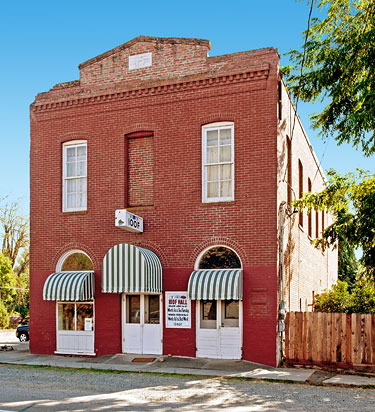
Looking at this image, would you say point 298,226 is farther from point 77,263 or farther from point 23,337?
point 23,337

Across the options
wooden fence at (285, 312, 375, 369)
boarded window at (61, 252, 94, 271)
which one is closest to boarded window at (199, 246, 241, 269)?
wooden fence at (285, 312, 375, 369)

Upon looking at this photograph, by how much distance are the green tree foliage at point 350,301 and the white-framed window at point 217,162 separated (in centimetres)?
745

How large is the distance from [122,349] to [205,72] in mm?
8946

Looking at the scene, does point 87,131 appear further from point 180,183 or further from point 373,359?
point 373,359

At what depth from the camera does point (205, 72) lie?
16266mm

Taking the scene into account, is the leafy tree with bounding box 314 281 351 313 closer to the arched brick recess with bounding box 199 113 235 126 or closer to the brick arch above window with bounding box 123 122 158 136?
the arched brick recess with bounding box 199 113 235 126

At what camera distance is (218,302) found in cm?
1555

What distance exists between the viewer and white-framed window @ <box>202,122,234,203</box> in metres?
16.0

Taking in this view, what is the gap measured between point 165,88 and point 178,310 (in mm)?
6918

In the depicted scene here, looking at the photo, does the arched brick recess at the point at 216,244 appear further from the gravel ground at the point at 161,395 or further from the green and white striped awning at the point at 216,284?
the gravel ground at the point at 161,395

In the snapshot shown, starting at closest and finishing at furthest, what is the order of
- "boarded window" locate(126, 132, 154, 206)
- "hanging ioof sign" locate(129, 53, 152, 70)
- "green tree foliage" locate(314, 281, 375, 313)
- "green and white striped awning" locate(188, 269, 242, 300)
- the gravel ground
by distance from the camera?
the gravel ground → "green and white striped awning" locate(188, 269, 242, 300) → "boarded window" locate(126, 132, 154, 206) → "hanging ioof sign" locate(129, 53, 152, 70) → "green tree foliage" locate(314, 281, 375, 313)

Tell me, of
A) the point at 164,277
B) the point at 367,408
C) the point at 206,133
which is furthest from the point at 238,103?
the point at 367,408

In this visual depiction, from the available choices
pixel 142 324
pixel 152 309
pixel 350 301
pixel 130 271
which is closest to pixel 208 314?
pixel 152 309

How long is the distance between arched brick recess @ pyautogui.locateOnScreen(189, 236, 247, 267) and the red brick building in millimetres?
40
